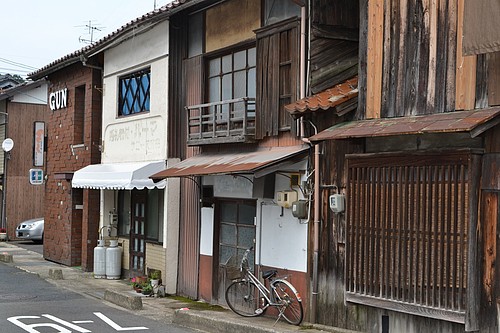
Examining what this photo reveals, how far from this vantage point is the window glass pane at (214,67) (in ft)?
51.6

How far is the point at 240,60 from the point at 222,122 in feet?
4.47

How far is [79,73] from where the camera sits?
22.6m

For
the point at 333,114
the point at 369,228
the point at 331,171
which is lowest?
the point at 369,228

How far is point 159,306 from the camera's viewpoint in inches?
607

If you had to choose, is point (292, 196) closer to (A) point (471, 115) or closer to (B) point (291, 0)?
(B) point (291, 0)

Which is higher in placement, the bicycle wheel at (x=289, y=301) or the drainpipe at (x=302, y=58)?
the drainpipe at (x=302, y=58)

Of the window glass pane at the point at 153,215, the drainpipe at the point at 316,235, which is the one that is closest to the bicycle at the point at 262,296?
the drainpipe at the point at 316,235

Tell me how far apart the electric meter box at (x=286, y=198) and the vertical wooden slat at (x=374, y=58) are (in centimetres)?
251

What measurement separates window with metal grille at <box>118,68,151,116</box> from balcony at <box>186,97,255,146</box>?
277cm

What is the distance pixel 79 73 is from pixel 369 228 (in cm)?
1456

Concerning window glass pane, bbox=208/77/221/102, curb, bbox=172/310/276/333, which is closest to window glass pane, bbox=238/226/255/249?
curb, bbox=172/310/276/333

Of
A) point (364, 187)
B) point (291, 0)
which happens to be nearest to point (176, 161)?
point (291, 0)

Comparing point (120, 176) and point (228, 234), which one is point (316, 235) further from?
point (120, 176)

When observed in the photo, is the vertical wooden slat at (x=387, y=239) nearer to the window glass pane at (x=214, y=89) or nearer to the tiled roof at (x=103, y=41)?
the window glass pane at (x=214, y=89)
